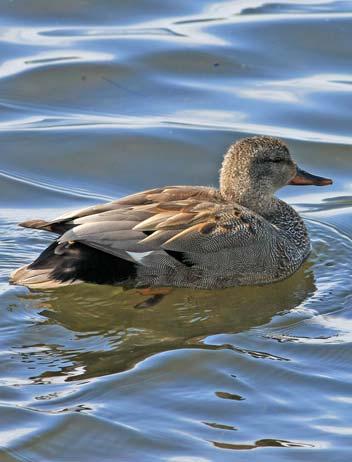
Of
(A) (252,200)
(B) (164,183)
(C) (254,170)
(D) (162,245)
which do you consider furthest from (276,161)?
(B) (164,183)

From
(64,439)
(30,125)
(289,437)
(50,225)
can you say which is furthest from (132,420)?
(30,125)

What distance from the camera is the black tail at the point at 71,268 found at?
305 inches

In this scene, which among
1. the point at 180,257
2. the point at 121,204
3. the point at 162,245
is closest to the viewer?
the point at 162,245

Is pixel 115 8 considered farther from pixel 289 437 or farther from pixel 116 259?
pixel 289 437

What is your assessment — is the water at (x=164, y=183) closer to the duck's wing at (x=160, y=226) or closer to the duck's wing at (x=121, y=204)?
the duck's wing at (x=160, y=226)

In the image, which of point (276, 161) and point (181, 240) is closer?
point (181, 240)

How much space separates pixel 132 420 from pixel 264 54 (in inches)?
297

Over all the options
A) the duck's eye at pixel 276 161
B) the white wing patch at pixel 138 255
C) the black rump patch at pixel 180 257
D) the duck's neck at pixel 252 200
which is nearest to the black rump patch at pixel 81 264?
the white wing patch at pixel 138 255

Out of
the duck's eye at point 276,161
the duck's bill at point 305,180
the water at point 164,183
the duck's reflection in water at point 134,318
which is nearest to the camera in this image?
the water at point 164,183

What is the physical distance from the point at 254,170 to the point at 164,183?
179cm

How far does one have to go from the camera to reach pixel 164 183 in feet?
34.3

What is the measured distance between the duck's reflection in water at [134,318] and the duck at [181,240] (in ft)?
0.40

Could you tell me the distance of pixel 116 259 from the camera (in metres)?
7.91

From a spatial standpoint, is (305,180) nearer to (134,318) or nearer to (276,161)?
(276,161)
